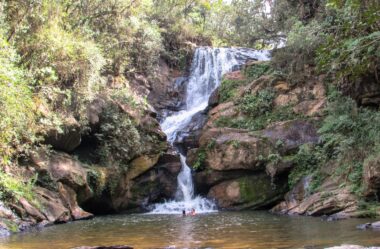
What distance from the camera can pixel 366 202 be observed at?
14.2 m

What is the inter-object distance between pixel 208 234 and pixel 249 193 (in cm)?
853

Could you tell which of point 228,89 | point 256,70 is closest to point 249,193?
point 228,89

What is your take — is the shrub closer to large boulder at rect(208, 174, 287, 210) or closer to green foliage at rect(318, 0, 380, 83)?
large boulder at rect(208, 174, 287, 210)

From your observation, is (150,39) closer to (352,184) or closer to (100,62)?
(100,62)

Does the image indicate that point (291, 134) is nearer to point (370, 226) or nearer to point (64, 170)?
point (370, 226)

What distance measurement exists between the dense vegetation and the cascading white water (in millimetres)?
2866

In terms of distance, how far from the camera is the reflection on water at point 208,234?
9.71m

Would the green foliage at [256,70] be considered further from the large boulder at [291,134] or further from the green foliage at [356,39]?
the green foliage at [356,39]

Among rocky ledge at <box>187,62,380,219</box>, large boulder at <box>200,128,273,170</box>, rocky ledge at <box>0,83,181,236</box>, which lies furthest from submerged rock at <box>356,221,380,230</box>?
rocky ledge at <box>0,83,181,236</box>

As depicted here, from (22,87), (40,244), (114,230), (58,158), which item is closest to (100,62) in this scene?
(58,158)

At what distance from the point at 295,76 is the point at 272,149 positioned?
5.27 meters

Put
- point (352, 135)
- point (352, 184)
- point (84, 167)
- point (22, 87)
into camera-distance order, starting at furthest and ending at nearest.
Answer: point (84, 167), point (352, 135), point (352, 184), point (22, 87)

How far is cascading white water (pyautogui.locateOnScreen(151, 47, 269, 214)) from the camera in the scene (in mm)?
22375

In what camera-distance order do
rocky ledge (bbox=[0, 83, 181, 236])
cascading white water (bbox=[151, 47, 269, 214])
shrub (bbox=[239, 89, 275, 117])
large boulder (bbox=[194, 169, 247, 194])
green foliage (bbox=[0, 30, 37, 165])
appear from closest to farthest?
green foliage (bbox=[0, 30, 37, 165]), rocky ledge (bbox=[0, 83, 181, 236]), large boulder (bbox=[194, 169, 247, 194]), cascading white water (bbox=[151, 47, 269, 214]), shrub (bbox=[239, 89, 275, 117])
